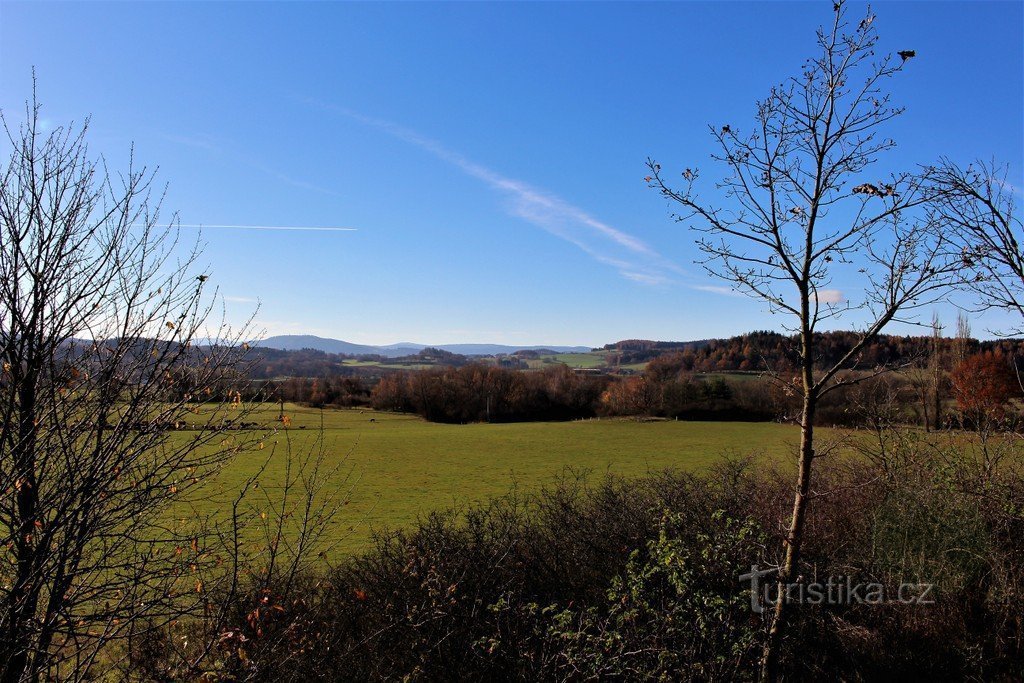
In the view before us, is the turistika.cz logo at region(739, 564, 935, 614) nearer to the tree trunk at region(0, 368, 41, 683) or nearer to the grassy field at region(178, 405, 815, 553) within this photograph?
the grassy field at region(178, 405, 815, 553)

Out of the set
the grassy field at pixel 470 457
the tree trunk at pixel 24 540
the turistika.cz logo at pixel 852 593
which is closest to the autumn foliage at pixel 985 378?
the grassy field at pixel 470 457

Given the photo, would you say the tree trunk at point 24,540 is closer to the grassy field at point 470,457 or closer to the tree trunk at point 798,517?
the grassy field at point 470,457

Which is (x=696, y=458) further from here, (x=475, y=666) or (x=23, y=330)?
(x=23, y=330)

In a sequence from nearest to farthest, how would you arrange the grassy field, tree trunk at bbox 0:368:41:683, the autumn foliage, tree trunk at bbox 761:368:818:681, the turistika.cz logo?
tree trunk at bbox 0:368:41:683 < tree trunk at bbox 761:368:818:681 < the turistika.cz logo < the autumn foliage < the grassy field

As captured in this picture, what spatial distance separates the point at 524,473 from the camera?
22016 mm

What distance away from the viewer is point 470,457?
27.5 metres

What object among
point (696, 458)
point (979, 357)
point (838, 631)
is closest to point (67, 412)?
point (838, 631)

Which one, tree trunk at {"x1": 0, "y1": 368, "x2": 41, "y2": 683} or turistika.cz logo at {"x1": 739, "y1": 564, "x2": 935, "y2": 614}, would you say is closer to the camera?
tree trunk at {"x1": 0, "y1": 368, "x2": 41, "y2": 683}

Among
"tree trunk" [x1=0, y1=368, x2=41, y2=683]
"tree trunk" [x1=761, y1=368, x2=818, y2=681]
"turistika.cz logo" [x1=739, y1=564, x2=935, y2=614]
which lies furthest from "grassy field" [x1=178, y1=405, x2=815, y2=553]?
"tree trunk" [x1=761, y1=368, x2=818, y2=681]

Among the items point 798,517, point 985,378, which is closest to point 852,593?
point 798,517

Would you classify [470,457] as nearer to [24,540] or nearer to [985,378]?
[985,378]

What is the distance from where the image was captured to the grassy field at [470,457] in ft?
51.4

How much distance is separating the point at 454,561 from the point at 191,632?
10.1 feet

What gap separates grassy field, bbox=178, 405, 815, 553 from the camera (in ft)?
51.4
